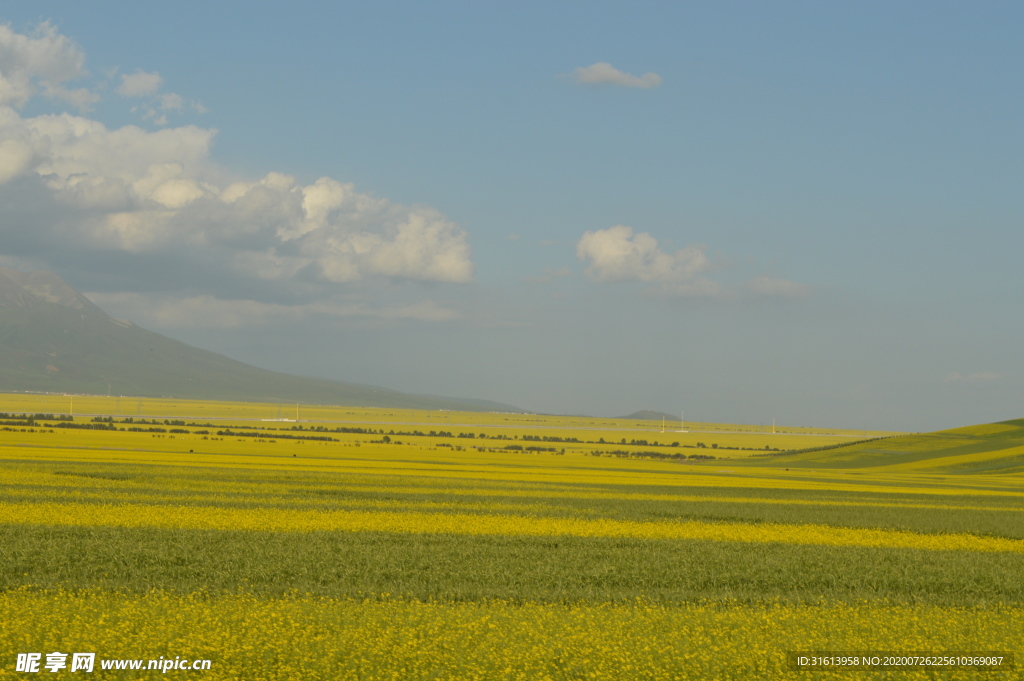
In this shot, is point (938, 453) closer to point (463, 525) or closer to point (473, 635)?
point (463, 525)

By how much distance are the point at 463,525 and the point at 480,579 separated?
9683 mm

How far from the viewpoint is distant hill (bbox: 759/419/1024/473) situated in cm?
9219

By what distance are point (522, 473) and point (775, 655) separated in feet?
151

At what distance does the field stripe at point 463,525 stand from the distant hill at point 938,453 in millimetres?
63544

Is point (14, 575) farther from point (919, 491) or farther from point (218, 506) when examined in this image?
point (919, 491)

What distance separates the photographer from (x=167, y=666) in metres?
12.4

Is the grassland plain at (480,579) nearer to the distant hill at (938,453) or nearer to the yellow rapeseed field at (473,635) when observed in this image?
the yellow rapeseed field at (473,635)

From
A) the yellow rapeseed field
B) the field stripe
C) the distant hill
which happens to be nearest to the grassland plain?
the yellow rapeseed field

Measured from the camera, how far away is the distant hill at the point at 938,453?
92188 millimetres

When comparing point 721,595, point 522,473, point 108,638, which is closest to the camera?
point 108,638

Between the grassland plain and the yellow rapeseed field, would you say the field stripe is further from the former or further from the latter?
the yellow rapeseed field

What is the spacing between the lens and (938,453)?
104 m

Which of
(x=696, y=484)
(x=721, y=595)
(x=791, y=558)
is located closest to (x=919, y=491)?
(x=696, y=484)

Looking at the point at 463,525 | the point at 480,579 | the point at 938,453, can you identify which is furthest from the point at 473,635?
the point at 938,453
